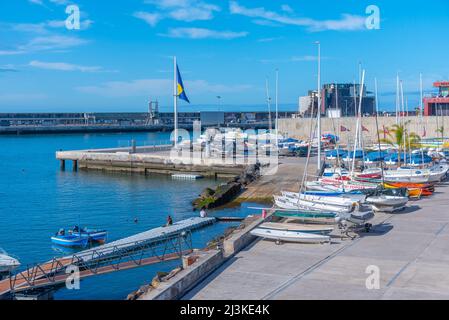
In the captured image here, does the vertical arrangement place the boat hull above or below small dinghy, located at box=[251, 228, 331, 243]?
below

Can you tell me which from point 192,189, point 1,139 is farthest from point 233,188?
point 1,139

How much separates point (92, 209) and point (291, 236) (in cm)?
2157

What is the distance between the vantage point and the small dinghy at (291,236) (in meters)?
18.3

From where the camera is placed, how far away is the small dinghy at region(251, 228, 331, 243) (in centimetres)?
1828

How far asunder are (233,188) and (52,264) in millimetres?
20907

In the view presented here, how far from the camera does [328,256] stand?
16.8m

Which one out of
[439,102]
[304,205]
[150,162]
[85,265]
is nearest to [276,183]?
[304,205]

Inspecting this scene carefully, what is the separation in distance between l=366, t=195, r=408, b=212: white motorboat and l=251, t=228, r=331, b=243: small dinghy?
6.10 metres

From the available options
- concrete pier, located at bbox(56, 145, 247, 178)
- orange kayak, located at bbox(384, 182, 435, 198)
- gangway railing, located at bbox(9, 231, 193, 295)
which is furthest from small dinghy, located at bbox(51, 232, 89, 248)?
concrete pier, located at bbox(56, 145, 247, 178)

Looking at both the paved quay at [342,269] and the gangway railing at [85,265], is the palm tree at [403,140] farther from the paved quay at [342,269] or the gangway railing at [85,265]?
the gangway railing at [85,265]

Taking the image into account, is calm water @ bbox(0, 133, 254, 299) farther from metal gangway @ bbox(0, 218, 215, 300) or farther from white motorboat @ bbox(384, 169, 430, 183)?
white motorboat @ bbox(384, 169, 430, 183)

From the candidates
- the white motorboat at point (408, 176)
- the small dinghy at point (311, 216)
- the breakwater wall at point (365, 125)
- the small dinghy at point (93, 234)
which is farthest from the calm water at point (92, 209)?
the breakwater wall at point (365, 125)

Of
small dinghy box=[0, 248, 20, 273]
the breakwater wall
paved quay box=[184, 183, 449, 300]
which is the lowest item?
small dinghy box=[0, 248, 20, 273]
